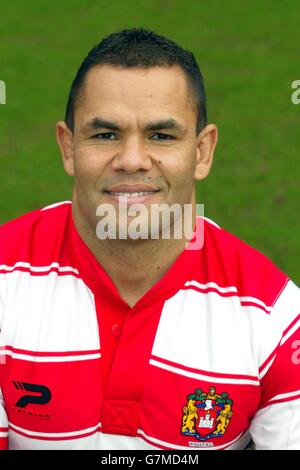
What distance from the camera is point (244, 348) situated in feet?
11.1

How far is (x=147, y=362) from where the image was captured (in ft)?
11.2

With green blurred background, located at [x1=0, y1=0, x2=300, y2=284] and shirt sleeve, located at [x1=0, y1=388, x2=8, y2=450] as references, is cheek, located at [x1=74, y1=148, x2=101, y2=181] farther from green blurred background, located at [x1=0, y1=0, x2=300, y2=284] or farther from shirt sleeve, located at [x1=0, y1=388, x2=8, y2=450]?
green blurred background, located at [x1=0, y1=0, x2=300, y2=284]

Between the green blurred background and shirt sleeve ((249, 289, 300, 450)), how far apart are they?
357 centimetres

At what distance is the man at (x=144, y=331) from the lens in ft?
11.0

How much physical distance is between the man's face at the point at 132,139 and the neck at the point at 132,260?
0.17 meters

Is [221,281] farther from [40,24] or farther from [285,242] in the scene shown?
[40,24]

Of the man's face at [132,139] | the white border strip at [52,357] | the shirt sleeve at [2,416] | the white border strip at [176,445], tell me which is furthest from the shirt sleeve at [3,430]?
the man's face at [132,139]

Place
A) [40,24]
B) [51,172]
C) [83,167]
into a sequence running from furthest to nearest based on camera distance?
[40,24]
[51,172]
[83,167]

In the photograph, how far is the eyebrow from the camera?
3.23 m

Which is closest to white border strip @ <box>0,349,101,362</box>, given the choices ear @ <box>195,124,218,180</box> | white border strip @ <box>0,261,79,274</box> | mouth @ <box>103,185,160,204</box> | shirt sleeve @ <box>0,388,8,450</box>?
shirt sleeve @ <box>0,388,8,450</box>
